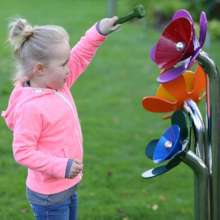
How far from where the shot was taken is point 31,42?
2418 mm

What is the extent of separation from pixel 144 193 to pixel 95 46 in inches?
63.4

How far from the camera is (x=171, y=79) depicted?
2430 millimetres

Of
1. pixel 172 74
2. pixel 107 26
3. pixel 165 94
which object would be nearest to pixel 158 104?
pixel 165 94

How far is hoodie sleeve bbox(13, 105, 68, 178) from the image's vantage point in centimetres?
234

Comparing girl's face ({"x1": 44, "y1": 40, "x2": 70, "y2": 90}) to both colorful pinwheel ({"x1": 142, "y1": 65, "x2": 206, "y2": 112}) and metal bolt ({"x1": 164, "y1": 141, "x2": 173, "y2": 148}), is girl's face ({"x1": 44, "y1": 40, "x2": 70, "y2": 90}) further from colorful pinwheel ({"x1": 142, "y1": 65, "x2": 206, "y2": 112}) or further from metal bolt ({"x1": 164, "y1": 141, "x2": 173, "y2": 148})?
metal bolt ({"x1": 164, "y1": 141, "x2": 173, "y2": 148})

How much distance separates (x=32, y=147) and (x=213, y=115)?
2.55 feet

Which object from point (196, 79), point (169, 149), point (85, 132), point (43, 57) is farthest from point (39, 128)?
point (85, 132)

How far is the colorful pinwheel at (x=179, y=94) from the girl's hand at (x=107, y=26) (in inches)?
14.2

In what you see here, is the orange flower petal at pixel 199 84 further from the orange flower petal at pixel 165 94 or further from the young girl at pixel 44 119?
the young girl at pixel 44 119

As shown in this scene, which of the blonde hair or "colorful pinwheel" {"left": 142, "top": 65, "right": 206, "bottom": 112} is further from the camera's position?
"colorful pinwheel" {"left": 142, "top": 65, "right": 206, "bottom": 112}

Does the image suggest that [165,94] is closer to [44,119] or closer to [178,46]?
[178,46]

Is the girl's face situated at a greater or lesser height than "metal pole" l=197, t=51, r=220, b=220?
greater

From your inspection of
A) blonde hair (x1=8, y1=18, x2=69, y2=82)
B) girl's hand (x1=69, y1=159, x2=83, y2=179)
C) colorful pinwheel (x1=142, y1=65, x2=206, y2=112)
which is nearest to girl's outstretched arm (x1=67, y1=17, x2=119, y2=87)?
blonde hair (x1=8, y1=18, x2=69, y2=82)

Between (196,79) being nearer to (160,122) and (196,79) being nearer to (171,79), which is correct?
(171,79)
